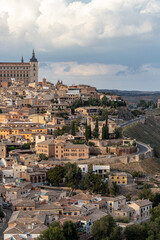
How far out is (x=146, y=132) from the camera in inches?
3164

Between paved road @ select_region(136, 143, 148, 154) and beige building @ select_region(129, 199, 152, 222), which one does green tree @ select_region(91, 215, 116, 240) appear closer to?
beige building @ select_region(129, 199, 152, 222)

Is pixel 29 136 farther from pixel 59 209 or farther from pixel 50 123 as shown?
pixel 59 209

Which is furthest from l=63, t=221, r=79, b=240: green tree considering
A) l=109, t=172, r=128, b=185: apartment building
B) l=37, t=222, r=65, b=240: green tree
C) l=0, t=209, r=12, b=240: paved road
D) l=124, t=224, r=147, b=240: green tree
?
l=109, t=172, r=128, b=185: apartment building

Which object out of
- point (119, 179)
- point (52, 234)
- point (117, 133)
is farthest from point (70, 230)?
point (117, 133)

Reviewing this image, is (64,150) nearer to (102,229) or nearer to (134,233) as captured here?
(102,229)

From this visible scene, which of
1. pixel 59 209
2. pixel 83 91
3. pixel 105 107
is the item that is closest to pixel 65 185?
pixel 59 209

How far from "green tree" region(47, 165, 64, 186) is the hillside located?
812 inches

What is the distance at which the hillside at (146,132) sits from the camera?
234ft

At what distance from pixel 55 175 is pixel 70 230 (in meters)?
14.6

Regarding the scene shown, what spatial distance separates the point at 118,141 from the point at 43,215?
75.8 feet

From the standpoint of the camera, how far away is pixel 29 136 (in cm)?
5997

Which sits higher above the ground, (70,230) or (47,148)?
(47,148)

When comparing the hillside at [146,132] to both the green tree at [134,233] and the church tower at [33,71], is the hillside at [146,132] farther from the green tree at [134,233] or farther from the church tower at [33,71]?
the green tree at [134,233]

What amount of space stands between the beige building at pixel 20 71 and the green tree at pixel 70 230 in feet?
243
